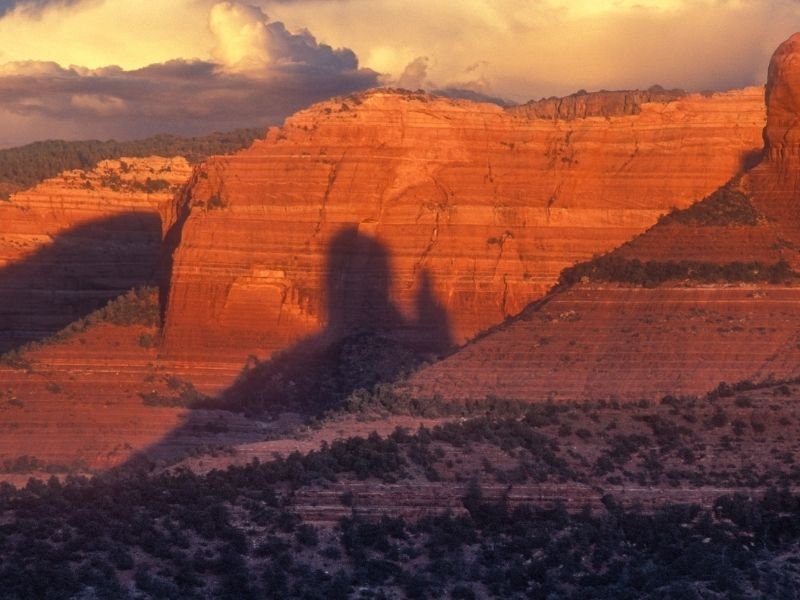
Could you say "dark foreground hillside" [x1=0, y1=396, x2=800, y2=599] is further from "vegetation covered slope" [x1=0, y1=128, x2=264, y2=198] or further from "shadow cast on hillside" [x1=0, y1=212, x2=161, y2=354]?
"vegetation covered slope" [x1=0, y1=128, x2=264, y2=198]

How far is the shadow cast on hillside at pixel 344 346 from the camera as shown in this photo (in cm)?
5550

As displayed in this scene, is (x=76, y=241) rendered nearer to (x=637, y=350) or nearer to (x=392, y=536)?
(x=637, y=350)

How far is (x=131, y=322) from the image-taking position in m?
60.8

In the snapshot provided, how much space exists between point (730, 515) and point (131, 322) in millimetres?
26003

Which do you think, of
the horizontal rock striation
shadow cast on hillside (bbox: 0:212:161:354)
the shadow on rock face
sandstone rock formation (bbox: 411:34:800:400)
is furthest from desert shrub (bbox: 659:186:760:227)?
shadow cast on hillside (bbox: 0:212:161:354)

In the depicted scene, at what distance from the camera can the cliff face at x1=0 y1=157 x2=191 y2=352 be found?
7775cm

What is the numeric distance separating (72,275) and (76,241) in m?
1.92

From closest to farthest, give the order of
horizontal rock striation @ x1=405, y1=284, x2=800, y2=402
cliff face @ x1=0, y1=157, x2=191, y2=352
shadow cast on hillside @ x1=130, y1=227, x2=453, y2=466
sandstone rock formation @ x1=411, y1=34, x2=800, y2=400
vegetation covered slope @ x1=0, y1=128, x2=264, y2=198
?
horizontal rock striation @ x1=405, y1=284, x2=800, y2=402
sandstone rock formation @ x1=411, y1=34, x2=800, y2=400
shadow cast on hillside @ x1=130, y1=227, x2=453, y2=466
cliff face @ x1=0, y1=157, x2=191, y2=352
vegetation covered slope @ x1=0, y1=128, x2=264, y2=198

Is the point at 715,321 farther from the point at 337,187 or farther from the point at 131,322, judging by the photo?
the point at 131,322

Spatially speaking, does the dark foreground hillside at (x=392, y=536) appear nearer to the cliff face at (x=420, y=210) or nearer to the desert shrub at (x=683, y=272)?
the desert shrub at (x=683, y=272)

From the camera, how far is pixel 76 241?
80.7 m

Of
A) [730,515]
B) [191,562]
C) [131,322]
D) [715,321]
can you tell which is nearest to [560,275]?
[715,321]

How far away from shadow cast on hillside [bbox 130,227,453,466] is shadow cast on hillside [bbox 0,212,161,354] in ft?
64.3

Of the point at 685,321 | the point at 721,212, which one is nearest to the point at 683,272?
the point at 685,321
